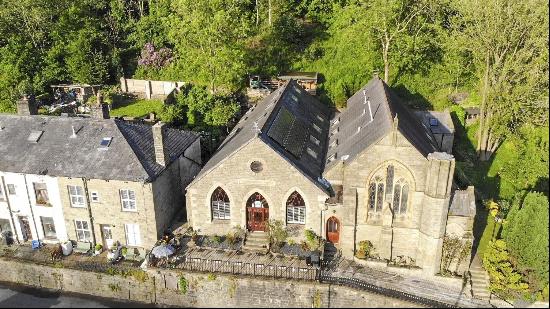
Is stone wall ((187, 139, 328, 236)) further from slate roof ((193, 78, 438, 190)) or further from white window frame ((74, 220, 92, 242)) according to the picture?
white window frame ((74, 220, 92, 242))

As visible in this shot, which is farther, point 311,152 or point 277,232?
point 311,152

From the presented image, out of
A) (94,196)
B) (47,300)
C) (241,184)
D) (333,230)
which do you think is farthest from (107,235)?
(333,230)

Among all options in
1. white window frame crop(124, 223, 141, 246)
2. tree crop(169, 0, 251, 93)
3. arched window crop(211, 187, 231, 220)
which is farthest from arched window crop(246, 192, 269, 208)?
tree crop(169, 0, 251, 93)

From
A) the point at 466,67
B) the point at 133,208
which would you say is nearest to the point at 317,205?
the point at 133,208

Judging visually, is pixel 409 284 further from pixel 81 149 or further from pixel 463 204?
pixel 81 149

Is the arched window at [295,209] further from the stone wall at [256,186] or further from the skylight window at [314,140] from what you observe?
the skylight window at [314,140]

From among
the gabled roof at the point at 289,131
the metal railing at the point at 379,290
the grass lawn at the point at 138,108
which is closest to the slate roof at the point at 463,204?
the metal railing at the point at 379,290

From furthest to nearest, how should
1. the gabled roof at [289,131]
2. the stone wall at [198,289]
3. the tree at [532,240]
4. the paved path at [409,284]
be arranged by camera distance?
the gabled roof at [289,131] → the stone wall at [198,289] → the paved path at [409,284] → the tree at [532,240]
